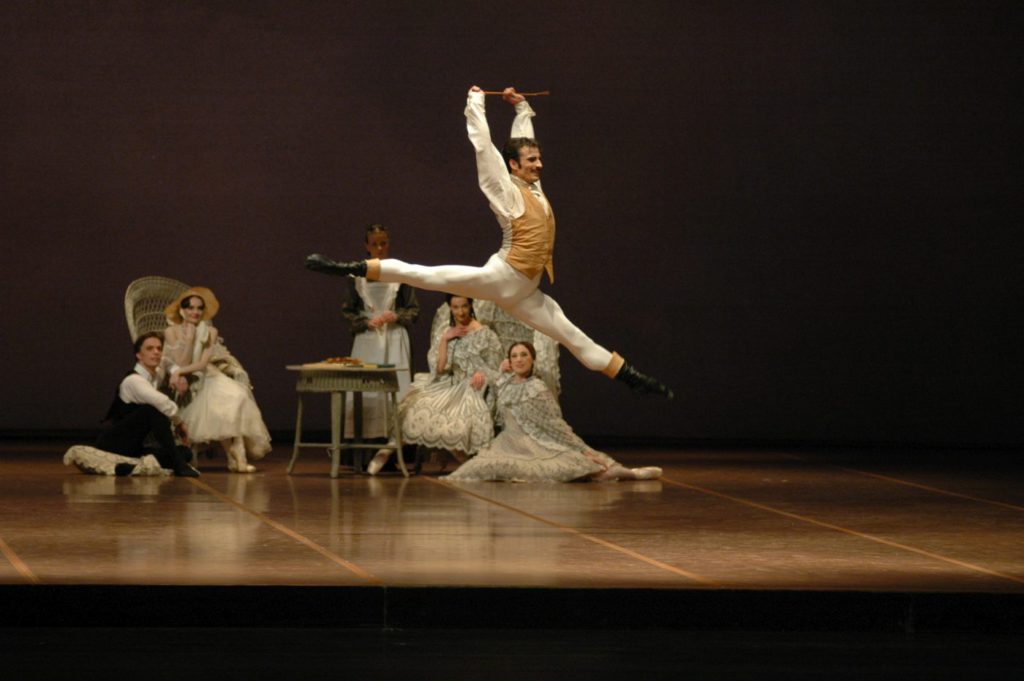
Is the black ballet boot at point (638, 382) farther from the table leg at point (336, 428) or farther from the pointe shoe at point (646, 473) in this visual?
the table leg at point (336, 428)

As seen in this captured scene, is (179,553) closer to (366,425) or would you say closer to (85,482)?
(85,482)

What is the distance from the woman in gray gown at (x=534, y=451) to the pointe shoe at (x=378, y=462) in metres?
0.53

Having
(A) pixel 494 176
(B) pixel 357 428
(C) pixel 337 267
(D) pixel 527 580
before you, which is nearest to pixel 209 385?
(B) pixel 357 428

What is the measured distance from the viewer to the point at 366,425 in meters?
9.48

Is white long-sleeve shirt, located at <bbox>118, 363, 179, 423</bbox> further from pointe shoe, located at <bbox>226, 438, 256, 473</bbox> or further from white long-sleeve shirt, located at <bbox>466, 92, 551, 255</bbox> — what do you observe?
white long-sleeve shirt, located at <bbox>466, 92, 551, 255</bbox>

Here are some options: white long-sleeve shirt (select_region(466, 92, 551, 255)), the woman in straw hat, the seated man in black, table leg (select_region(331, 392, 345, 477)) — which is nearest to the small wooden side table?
table leg (select_region(331, 392, 345, 477))

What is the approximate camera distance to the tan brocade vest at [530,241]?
661 cm

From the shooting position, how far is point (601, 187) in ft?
37.3

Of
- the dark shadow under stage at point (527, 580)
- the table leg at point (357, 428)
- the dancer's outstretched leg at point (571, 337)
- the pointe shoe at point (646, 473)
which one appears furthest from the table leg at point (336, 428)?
the dancer's outstretched leg at point (571, 337)

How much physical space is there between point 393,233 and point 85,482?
342 centimetres

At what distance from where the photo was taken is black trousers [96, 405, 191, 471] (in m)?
8.83

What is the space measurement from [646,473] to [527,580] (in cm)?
370

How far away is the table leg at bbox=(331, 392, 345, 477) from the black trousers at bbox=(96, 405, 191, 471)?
745mm

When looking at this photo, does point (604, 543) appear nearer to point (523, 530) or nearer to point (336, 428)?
point (523, 530)
